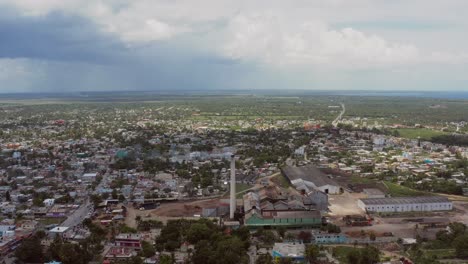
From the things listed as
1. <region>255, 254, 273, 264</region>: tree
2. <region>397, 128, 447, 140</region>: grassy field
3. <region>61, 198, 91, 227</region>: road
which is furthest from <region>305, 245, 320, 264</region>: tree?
<region>397, 128, 447, 140</region>: grassy field

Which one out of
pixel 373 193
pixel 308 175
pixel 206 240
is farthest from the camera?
pixel 308 175

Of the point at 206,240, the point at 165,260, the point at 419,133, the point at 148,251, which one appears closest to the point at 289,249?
the point at 206,240

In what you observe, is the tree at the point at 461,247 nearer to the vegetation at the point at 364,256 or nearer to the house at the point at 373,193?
the vegetation at the point at 364,256

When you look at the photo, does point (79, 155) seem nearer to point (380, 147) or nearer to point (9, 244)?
point (9, 244)

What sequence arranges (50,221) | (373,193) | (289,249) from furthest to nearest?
(373,193), (50,221), (289,249)

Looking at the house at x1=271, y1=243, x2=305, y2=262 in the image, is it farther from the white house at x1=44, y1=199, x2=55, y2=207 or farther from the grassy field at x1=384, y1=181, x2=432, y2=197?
the white house at x1=44, y1=199, x2=55, y2=207

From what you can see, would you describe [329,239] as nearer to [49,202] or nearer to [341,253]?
[341,253]

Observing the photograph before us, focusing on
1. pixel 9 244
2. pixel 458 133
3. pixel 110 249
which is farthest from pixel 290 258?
pixel 458 133
